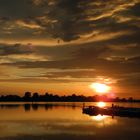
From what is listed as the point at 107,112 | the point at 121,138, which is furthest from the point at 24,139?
the point at 107,112

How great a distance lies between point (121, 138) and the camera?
1714 inches

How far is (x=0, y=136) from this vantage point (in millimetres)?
43125

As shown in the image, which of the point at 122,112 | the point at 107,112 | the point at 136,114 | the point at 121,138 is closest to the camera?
the point at 121,138

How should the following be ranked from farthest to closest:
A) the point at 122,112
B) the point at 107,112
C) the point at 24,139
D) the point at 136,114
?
the point at 107,112 < the point at 122,112 < the point at 136,114 < the point at 24,139

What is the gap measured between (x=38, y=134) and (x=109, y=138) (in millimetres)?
10025

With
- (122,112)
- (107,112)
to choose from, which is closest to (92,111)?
(107,112)

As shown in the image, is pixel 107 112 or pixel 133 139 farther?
pixel 107 112

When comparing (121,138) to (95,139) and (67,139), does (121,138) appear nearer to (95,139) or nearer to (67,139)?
(95,139)

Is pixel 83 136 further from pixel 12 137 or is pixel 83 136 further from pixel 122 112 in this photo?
pixel 122 112

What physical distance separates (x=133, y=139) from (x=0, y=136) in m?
17.5

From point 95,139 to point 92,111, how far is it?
57480mm

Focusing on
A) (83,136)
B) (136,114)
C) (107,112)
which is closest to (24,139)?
(83,136)

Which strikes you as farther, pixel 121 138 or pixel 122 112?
pixel 122 112

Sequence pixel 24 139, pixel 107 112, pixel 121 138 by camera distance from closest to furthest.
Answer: pixel 24 139, pixel 121 138, pixel 107 112
